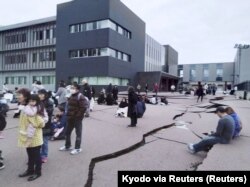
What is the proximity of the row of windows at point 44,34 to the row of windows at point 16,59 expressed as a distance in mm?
4645

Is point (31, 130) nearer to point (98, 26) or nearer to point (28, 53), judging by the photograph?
point (98, 26)

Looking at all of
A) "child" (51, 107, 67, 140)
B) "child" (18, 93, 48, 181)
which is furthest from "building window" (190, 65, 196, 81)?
"child" (18, 93, 48, 181)

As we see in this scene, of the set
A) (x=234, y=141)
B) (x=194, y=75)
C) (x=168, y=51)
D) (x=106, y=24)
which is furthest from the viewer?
(x=194, y=75)

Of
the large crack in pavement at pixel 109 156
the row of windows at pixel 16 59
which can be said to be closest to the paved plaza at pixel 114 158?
the large crack in pavement at pixel 109 156

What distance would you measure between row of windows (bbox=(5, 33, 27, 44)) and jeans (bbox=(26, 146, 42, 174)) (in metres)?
42.6

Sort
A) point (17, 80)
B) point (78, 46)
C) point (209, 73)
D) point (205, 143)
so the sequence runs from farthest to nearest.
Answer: point (209, 73), point (17, 80), point (78, 46), point (205, 143)

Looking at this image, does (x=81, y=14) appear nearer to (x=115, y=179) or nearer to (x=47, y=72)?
(x=47, y=72)

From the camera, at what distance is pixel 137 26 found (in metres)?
38.8

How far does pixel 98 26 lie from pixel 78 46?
440 centimetres

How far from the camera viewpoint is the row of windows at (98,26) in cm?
3020

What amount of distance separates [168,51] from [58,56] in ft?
139

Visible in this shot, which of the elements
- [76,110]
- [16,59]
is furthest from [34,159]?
[16,59]

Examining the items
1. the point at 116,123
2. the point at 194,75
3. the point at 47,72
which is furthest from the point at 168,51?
the point at 116,123

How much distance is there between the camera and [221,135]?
5816mm
